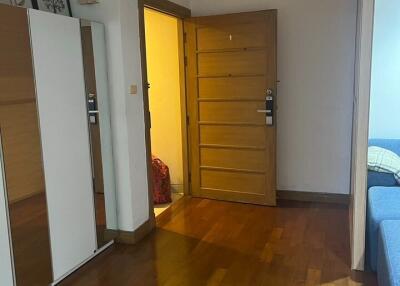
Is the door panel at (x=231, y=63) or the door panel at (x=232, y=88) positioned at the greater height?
the door panel at (x=231, y=63)

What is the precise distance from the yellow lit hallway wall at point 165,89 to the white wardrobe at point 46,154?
147cm

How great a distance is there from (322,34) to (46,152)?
2816 millimetres

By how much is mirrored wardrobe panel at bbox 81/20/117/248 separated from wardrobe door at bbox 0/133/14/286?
84cm

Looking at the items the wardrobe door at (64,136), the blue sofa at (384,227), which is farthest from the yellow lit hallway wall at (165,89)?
the blue sofa at (384,227)

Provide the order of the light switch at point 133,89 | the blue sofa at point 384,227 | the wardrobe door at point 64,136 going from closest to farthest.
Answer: the blue sofa at point 384,227, the wardrobe door at point 64,136, the light switch at point 133,89

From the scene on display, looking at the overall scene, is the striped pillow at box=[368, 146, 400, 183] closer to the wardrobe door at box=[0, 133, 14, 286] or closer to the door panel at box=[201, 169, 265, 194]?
the door panel at box=[201, 169, 265, 194]

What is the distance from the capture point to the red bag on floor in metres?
4.24

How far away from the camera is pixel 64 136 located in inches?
104

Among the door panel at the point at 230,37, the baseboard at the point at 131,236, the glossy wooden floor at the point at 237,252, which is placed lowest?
the glossy wooden floor at the point at 237,252

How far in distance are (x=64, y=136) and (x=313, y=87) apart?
2.53 metres

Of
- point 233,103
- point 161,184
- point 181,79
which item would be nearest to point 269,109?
point 233,103

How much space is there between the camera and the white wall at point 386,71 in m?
3.84

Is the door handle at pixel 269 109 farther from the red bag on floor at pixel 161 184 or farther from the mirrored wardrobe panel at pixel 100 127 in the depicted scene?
the mirrored wardrobe panel at pixel 100 127

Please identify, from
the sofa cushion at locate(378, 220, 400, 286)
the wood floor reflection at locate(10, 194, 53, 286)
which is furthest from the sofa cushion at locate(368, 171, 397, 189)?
the wood floor reflection at locate(10, 194, 53, 286)
